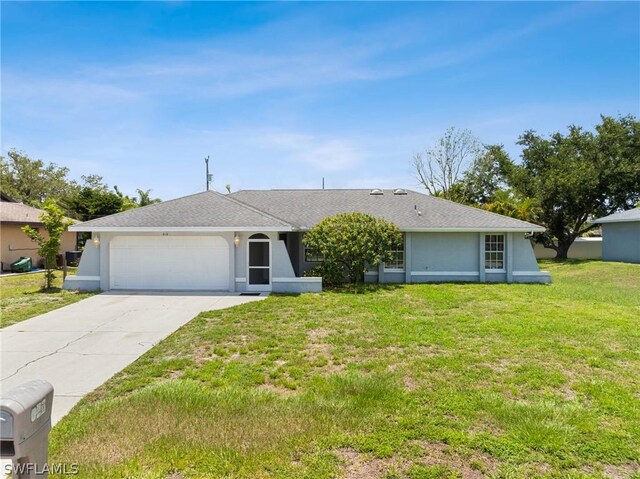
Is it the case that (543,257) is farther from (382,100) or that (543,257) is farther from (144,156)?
(144,156)

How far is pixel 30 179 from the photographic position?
4272cm

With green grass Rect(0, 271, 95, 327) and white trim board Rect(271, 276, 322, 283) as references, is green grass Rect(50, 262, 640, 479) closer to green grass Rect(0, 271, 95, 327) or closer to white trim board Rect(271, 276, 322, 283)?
white trim board Rect(271, 276, 322, 283)

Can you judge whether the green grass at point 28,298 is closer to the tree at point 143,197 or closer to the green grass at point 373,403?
the green grass at point 373,403

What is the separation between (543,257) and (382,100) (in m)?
19.4

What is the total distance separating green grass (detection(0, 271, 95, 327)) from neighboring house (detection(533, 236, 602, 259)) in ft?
98.0

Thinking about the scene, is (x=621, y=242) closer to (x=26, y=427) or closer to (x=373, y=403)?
(x=373, y=403)

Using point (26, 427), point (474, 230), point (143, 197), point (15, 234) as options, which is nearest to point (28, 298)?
point (15, 234)

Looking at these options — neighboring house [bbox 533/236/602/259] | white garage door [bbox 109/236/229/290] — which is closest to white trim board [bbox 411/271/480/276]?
white garage door [bbox 109/236/229/290]

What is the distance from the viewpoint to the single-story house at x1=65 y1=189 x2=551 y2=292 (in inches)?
560

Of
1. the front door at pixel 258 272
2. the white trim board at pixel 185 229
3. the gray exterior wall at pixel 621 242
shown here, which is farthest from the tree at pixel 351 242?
the gray exterior wall at pixel 621 242

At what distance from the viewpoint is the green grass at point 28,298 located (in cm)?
1026

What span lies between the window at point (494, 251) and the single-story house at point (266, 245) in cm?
5

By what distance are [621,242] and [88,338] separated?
97.5 ft

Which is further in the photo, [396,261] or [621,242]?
[621,242]
